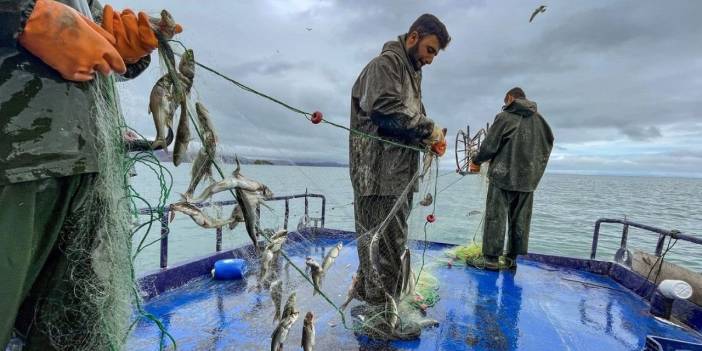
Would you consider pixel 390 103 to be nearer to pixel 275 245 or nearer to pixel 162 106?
pixel 275 245

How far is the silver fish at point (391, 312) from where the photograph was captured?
10.9ft

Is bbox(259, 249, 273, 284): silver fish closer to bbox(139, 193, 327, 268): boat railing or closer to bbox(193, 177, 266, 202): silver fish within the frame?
bbox(139, 193, 327, 268): boat railing

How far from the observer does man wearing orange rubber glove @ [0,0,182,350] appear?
4.18 feet

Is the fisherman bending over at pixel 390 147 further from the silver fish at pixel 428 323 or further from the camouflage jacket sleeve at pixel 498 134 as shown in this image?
the camouflage jacket sleeve at pixel 498 134

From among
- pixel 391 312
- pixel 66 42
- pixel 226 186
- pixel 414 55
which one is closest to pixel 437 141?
pixel 414 55

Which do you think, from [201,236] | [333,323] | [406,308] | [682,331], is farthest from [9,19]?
[201,236]

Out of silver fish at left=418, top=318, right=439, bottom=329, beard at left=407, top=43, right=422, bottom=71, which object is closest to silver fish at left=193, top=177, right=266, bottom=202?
beard at left=407, top=43, right=422, bottom=71

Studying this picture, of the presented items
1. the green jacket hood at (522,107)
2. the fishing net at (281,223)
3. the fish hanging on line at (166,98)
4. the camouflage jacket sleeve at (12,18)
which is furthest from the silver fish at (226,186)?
the green jacket hood at (522,107)

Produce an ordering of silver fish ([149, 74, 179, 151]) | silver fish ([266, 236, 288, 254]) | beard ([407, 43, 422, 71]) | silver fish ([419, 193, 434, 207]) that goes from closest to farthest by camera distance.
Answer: silver fish ([149, 74, 179, 151]), silver fish ([266, 236, 288, 254]), beard ([407, 43, 422, 71]), silver fish ([419, 193, 434, 207])

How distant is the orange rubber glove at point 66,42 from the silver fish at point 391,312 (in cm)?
282

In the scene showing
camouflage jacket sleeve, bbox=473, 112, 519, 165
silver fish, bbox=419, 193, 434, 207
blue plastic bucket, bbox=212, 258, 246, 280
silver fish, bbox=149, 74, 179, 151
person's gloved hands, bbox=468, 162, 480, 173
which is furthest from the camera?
person's gloved hands, bbox=468, 162, 480, 173

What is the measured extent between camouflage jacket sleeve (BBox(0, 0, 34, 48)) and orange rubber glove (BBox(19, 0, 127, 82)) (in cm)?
2

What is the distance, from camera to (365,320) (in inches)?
137

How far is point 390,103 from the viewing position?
10.5 ft
